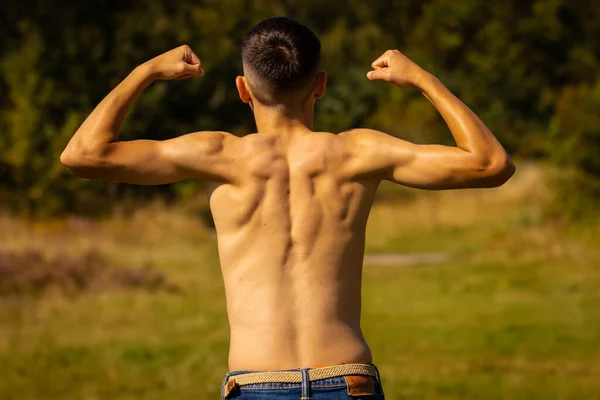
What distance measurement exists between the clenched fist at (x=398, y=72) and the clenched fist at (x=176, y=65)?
0.59 metres

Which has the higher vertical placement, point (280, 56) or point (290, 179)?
point (280, 56)

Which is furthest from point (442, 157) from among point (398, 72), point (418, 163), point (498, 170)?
point (398, 72)

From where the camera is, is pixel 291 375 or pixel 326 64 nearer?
pixel 291 375

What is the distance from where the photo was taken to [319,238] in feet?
11.9

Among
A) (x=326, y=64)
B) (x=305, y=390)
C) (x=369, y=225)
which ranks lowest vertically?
(x=369, y=225)

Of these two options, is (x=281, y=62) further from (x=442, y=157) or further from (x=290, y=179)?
(x=442, y=157)

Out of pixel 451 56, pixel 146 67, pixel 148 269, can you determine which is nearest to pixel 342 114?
pixel 451 56

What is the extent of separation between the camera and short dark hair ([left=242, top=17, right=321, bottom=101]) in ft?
12.0

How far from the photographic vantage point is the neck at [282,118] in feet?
12.2

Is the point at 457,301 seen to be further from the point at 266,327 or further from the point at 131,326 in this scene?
the point at 266,327

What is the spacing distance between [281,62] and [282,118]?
189 mm

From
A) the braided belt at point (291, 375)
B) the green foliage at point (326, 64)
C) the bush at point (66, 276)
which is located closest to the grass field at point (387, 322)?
the bush at point (66, 276)

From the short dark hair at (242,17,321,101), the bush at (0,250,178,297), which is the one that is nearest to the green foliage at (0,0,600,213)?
the bush at (0,250,178,297)

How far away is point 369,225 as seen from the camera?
2989cm
